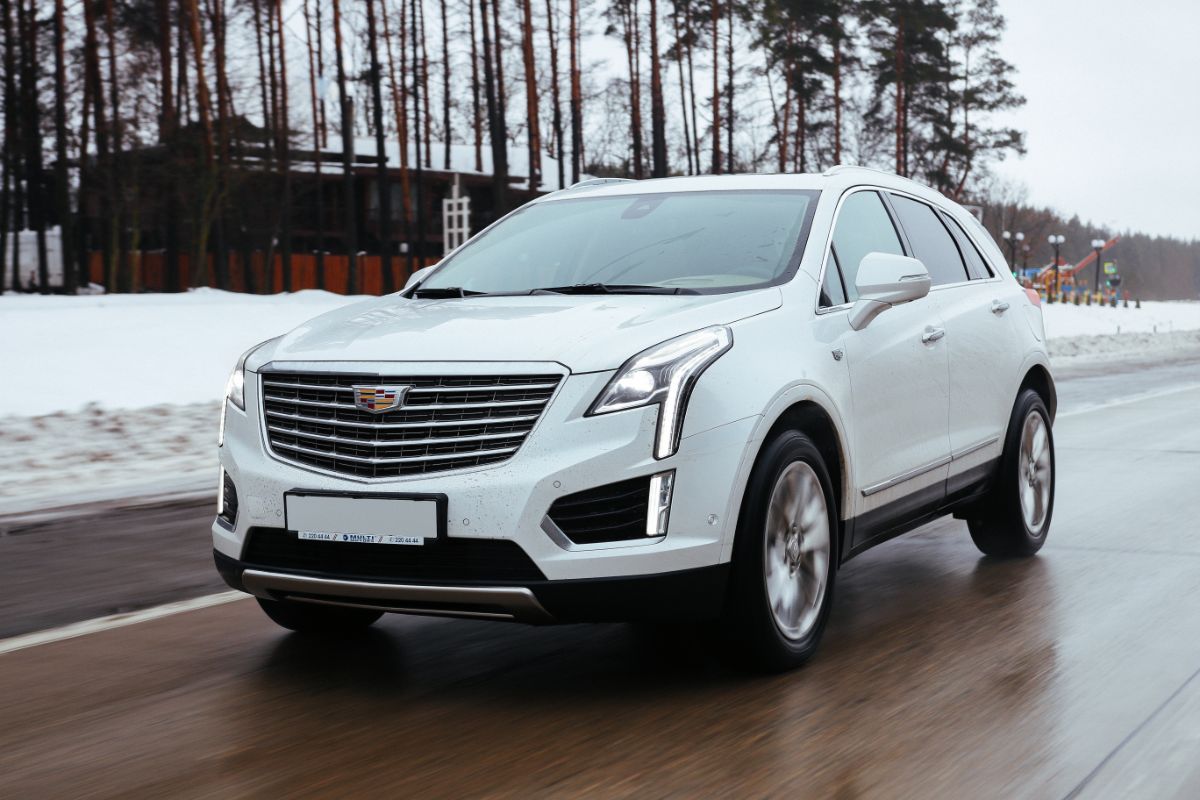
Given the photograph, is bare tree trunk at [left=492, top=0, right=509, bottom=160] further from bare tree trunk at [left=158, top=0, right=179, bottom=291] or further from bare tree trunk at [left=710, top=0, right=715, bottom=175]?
bare tree trunk at [left=158, top=0, right=179, bottom=291]

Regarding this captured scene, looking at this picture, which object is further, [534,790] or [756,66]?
[756,66]

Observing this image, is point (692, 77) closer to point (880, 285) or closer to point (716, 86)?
point (716, 86)

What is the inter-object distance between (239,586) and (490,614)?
0.95 m

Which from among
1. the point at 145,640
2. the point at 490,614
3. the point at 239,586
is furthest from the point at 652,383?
the point at 145,640

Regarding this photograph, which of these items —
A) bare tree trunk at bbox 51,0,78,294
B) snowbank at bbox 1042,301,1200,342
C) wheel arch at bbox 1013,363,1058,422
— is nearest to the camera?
wheel arch at bbox 1013,363,1058,422

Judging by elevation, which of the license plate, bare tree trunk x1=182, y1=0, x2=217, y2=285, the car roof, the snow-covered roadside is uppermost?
bare tree trunk x1=182, y1=0, x2=217, y2=285

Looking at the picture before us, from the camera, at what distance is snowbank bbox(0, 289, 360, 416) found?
15.3 m

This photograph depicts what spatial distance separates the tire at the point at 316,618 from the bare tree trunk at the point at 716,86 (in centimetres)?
4117

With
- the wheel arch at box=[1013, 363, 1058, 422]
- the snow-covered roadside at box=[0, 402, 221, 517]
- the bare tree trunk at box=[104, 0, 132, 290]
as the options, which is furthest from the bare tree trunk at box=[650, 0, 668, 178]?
the wheel arch at box=[1013, 363, 1058, 422]

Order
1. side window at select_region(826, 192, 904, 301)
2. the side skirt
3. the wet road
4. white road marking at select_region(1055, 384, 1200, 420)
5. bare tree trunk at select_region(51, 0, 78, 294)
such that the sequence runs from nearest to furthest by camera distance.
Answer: the wet road
the side skirt
side window at select_region(826, 192, 904, 301)
white road marking at select_region(1055, 384, 1200, 420)
bare tree trunk at select_region(51, 0, 78, 294)

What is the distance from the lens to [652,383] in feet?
14.1

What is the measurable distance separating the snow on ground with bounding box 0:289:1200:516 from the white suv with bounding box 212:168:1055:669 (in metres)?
4.95

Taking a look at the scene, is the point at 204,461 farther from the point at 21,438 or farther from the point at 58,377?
the point at 58,377

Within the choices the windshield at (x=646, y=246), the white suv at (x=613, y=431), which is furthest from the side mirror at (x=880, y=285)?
the windshield at (x=646, y=246)
